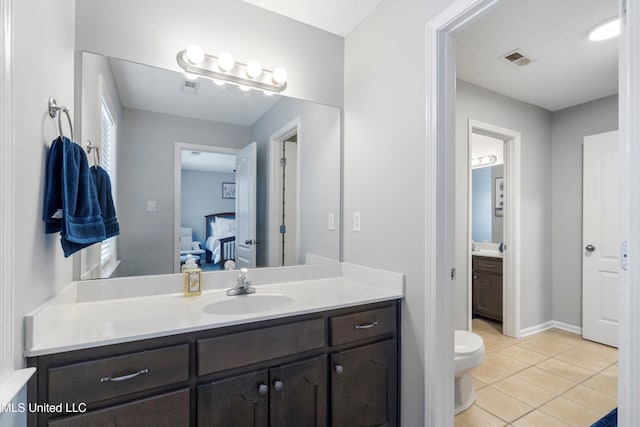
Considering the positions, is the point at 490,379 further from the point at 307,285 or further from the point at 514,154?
the point at 514,154

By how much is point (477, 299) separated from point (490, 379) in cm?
156

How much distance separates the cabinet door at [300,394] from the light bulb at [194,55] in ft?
5.05

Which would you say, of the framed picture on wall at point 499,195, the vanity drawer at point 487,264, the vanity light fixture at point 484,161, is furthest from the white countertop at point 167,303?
the vanity light fixture at point 484,161

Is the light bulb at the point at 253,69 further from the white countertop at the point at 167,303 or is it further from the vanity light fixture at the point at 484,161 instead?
the vanity light fixture at the point at 484,161

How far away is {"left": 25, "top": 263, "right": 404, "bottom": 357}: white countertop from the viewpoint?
3.29 ft

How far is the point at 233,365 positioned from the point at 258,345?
0.37 ft

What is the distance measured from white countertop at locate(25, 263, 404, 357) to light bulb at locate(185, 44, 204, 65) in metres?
1.13

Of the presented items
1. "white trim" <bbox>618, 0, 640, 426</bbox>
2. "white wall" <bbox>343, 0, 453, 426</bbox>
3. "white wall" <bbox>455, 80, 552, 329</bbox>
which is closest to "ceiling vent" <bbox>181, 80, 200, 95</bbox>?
"white wall" <bbox>343, 0, 453, 426</bbox>

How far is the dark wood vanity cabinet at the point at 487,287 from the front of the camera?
3455mm

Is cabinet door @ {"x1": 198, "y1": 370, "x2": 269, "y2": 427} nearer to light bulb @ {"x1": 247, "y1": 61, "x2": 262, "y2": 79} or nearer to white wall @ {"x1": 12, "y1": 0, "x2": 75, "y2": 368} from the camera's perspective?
white wall @ {"x1": 12, "y1": 0, "x2": 75, "y2": 368}

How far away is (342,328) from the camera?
143cm

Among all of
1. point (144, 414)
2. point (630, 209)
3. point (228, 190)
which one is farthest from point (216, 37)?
point (630, 209)

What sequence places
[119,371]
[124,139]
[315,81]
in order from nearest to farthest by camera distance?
1. [119,371]
2. [124,139]
3. [315,81]

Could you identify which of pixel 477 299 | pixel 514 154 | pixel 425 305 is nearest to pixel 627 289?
pixel 425 305
